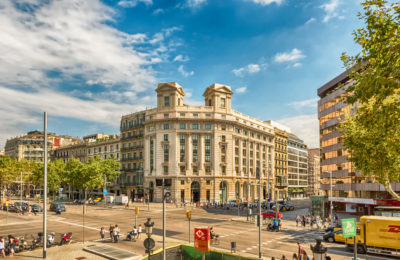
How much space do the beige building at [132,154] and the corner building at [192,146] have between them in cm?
411

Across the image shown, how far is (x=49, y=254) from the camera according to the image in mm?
24141

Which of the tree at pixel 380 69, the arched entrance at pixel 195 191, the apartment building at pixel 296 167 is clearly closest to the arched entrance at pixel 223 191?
the arched entrance at pixel 195 191

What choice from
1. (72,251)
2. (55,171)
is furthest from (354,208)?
(55,171)

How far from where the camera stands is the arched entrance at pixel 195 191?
77250mm

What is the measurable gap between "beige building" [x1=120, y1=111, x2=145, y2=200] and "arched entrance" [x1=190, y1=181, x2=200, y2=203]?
1490cm

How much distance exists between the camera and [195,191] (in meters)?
77.6

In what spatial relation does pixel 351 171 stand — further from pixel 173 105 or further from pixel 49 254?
pixel 49 254

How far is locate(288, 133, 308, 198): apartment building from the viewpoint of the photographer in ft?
392

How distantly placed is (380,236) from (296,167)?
345 feet

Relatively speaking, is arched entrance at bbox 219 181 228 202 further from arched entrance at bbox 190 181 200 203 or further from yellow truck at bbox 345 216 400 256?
yellow truck at bbox 345 216 400 256

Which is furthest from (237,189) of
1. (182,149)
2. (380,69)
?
(380,69)

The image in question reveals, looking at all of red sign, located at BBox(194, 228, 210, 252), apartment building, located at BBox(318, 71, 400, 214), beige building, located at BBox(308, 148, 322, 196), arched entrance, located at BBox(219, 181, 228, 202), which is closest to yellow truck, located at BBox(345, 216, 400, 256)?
red sign, located at BBox(194, 228, 210, 252)

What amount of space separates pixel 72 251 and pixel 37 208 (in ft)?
115

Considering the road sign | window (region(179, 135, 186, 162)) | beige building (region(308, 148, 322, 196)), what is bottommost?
beige building (region(308, 148, 322, 196))
